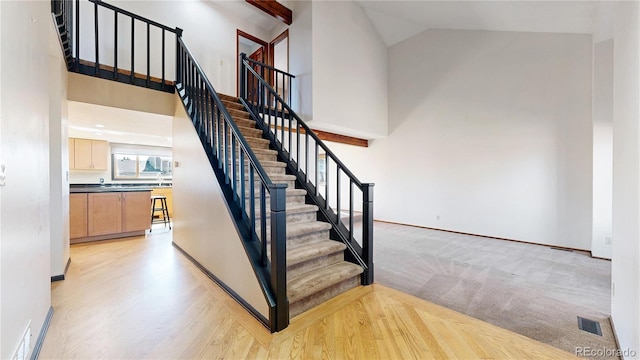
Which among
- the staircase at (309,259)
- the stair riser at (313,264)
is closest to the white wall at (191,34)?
the staircase at (309,259)

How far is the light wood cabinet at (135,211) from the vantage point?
452 centimetres

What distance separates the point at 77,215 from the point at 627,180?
6.27 m

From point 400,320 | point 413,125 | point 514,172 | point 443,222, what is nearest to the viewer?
point 400,320

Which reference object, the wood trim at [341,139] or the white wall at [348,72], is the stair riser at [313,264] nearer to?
the white wall at [348,72]

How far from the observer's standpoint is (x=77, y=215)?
4.06m

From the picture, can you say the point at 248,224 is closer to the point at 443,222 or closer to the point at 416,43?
the point at 443,222

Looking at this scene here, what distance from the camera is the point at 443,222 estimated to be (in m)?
5.83

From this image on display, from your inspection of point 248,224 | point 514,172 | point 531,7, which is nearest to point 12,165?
point 248,224

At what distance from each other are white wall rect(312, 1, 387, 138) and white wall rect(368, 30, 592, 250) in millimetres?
591

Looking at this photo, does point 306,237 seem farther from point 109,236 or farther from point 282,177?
point 109,236

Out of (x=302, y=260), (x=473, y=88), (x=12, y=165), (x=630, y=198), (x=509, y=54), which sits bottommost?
(x=302, y=260)

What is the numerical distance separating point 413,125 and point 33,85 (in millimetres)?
6275

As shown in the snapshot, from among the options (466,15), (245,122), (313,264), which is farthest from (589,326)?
(466,15)

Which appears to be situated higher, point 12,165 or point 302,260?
point 12,165
